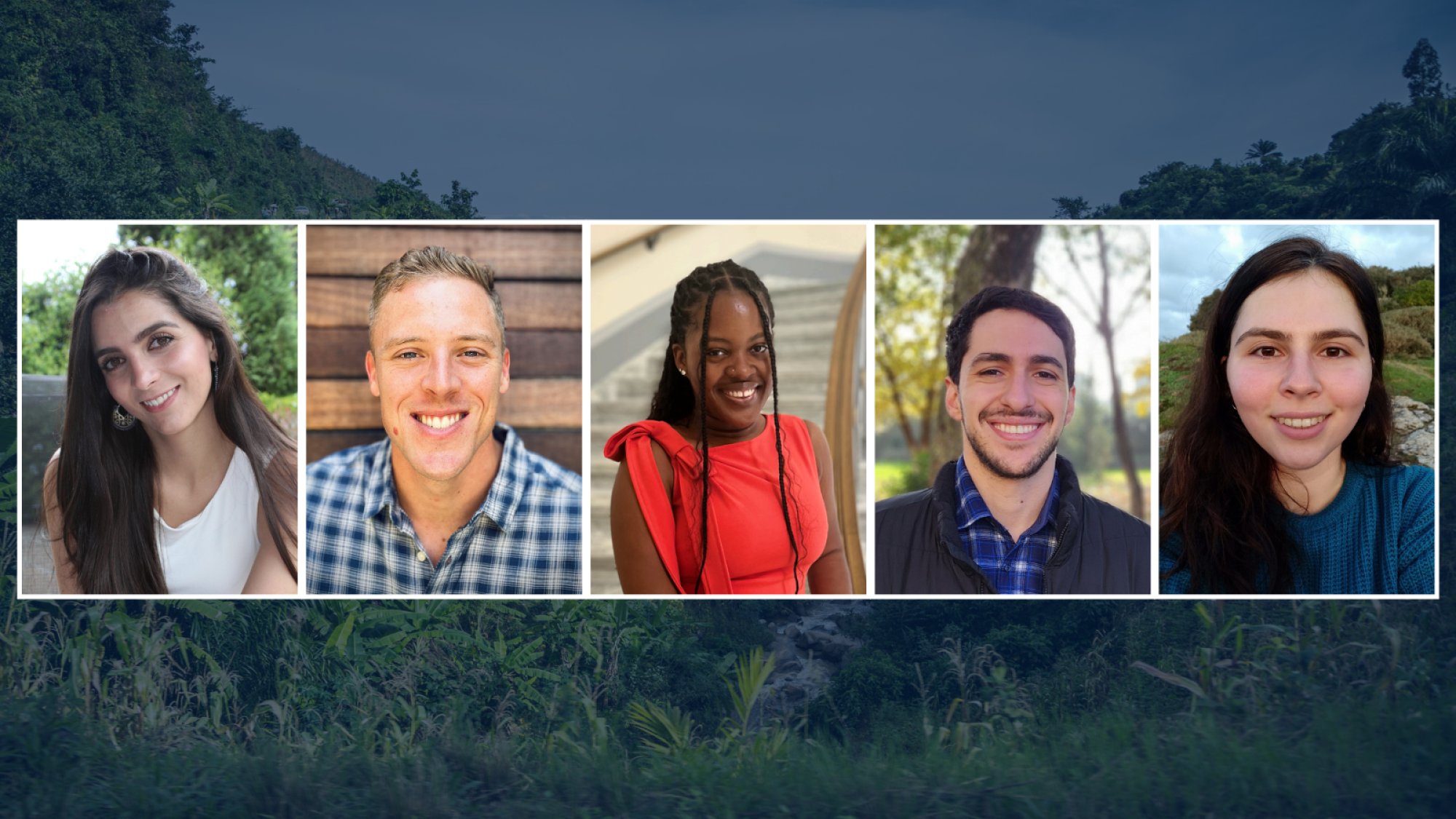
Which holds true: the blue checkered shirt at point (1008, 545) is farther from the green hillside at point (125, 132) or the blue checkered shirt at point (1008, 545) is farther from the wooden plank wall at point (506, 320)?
the green hillside at point (125, 132)

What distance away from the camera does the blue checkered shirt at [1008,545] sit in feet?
17.6

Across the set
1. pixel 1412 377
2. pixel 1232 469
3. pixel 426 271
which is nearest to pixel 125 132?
pixel 426 271

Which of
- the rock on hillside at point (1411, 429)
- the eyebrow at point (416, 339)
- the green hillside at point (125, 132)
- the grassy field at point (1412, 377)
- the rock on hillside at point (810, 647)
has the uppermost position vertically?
the green hillside at point (125, 132)

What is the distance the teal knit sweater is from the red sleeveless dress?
2.47 metres

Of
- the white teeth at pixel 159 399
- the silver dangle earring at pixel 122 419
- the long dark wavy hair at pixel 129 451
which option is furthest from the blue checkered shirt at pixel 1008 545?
the silver dangle earring at pixel 122 419

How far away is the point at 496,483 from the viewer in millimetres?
5504

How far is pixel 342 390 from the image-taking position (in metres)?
5.46

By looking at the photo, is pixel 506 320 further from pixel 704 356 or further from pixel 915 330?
pixel 915 330

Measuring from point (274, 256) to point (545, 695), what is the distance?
4849 millimetres

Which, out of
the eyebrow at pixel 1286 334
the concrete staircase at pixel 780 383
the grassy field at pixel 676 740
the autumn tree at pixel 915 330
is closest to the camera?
the eyebrow at pixel 1286 334

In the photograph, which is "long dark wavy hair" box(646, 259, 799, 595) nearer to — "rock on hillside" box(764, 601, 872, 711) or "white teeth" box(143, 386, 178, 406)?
"white teeth" box(143, 386, 178, 406)

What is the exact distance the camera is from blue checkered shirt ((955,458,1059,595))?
17.6ft

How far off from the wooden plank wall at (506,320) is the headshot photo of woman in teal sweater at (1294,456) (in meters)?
3.11

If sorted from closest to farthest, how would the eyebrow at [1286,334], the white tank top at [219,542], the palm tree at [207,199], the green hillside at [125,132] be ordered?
the eyebrow at [1286,334] < the white tank top at [219,542] < the green hillside at [125,132] < the palm tree at [207,199]
